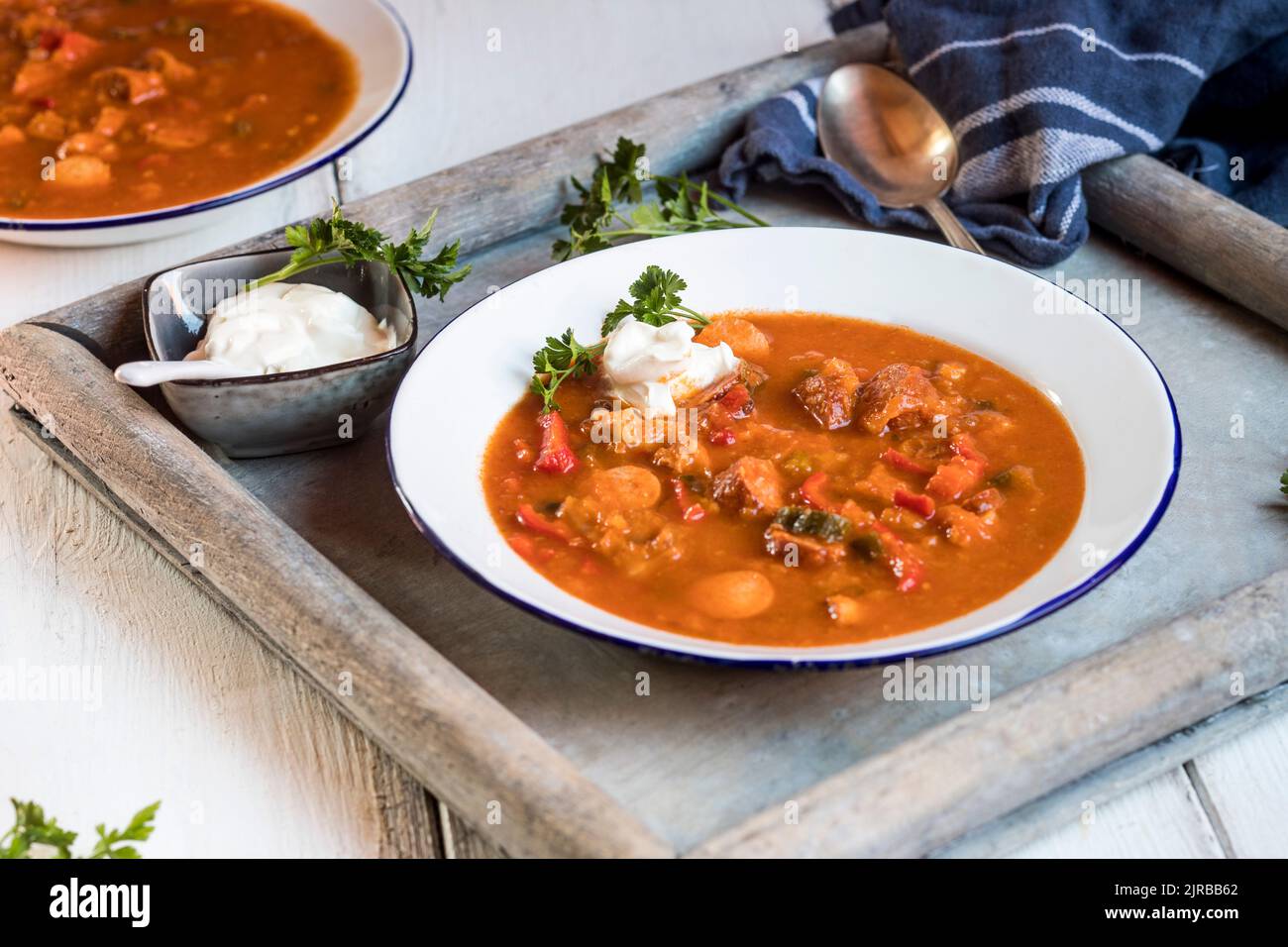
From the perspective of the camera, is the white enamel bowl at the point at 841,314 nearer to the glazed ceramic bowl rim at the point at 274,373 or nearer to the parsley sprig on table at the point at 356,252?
the glazed ceramic bowl rim at the point at 274,373

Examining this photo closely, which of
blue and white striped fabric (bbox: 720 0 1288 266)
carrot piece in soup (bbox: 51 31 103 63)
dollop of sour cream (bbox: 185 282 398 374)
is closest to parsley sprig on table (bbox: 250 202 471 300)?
dollop of sour cream (bbox: 185 282 398 374)

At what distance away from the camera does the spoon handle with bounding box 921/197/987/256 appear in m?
4.52

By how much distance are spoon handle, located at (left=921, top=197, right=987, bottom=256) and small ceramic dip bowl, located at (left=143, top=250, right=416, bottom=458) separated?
1719mm

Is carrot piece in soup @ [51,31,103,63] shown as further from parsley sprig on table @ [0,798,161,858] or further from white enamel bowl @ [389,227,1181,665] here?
parsley sprig on table @ [0,798,161,858]

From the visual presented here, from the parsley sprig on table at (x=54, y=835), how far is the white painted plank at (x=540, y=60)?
2.99 metres

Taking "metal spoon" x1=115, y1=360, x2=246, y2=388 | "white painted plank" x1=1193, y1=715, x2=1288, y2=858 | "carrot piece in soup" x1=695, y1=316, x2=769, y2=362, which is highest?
"metal spoon" x1=115, y1=360, x2=246, y2=388

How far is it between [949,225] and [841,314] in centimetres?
71

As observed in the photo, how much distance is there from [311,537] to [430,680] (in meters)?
0.81

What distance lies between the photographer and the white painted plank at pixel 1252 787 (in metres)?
2.96

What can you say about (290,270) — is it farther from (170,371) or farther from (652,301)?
(652,301)

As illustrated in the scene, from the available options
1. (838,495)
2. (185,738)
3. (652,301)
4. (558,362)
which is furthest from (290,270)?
(838,495)

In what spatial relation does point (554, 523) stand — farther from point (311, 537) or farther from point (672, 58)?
point (672, 58)

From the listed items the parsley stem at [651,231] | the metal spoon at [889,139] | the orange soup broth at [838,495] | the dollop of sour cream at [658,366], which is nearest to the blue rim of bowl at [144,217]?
the parsley stem at [651,231]

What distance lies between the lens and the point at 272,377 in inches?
138
